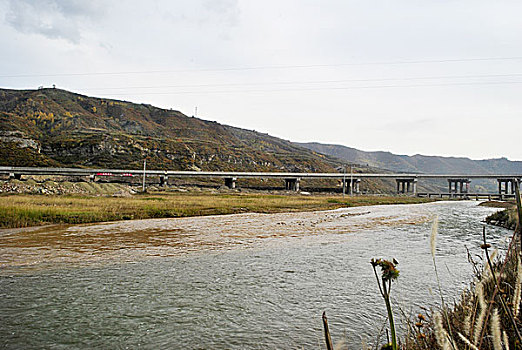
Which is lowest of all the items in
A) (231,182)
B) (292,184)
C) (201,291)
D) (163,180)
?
(201,291)

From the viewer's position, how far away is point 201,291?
958 centimetres

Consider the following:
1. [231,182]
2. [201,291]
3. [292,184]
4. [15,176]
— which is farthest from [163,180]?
[201,291]

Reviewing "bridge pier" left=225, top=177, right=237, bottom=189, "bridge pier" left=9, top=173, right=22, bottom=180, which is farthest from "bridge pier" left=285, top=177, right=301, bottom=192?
"bridge pier" left=9, top=173, right=22, bottom=180

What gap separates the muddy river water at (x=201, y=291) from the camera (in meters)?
6.80

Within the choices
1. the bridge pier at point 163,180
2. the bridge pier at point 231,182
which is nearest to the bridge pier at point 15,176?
the bridge pier at point 163,180

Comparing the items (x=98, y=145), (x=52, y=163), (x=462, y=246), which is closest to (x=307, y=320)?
(x=462, y=246)

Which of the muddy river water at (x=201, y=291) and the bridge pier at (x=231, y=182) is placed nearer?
the muddy river water at (x=201, y=291)

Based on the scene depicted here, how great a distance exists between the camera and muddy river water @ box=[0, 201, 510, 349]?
6805mm

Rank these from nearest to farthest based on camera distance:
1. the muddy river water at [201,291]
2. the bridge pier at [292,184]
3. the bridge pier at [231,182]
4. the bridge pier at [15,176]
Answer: the muddy river water at [201,291] → the bridge pier at [15,176] → the bridge pier at [231,182] → the bridge pier at [292,184]

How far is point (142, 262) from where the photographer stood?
43.2ft

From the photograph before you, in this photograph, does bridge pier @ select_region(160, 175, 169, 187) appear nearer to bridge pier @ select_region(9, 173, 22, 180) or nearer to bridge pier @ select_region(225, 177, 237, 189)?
bridge pier @ select_region(225, 177, 237, 189)

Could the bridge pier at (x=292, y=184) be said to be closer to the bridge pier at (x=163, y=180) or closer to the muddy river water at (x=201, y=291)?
the bridge pier at (x=163, y=180)

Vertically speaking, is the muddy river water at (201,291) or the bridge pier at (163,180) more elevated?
the bridge pier at (163,180)

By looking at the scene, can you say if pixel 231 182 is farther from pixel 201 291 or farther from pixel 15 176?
pixel 201 291
